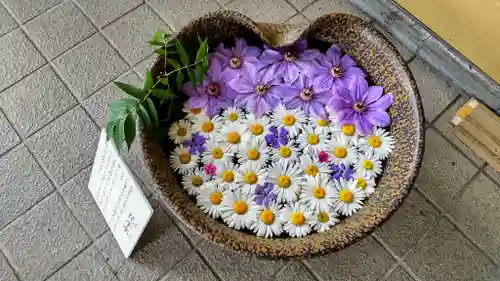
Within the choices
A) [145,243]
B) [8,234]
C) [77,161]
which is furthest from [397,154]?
[8,234]

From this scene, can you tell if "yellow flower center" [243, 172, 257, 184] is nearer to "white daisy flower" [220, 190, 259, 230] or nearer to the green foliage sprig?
"white daisy flower" [220, 190, 259, 230]

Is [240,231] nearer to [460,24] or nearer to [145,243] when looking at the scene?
[145,243]

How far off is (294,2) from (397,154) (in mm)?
553

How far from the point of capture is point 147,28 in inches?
48.8

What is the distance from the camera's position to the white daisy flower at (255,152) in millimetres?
911

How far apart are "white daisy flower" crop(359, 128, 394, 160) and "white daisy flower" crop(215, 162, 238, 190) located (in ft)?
0.73

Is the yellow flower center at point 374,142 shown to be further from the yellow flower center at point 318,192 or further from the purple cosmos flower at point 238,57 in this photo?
the purple cosmos flower at point 238,57

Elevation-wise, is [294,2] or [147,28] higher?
[294,2]

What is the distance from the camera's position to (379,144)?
922mm

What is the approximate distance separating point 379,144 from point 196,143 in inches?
12.3

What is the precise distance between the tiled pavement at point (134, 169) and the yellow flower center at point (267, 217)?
182mm

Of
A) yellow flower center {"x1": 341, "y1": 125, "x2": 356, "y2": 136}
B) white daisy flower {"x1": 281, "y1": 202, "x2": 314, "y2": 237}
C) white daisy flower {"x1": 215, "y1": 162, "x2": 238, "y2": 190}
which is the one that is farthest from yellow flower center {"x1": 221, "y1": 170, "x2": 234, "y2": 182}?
yellow flower center {"x1": 341, "y1": 125, "x2": 356, "y2": 136}

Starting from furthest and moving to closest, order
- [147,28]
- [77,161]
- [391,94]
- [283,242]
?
[147,28]
[77,161]
[391,94]
[283,242]

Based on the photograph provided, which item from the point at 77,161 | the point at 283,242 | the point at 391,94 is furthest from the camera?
the point at 77,161
